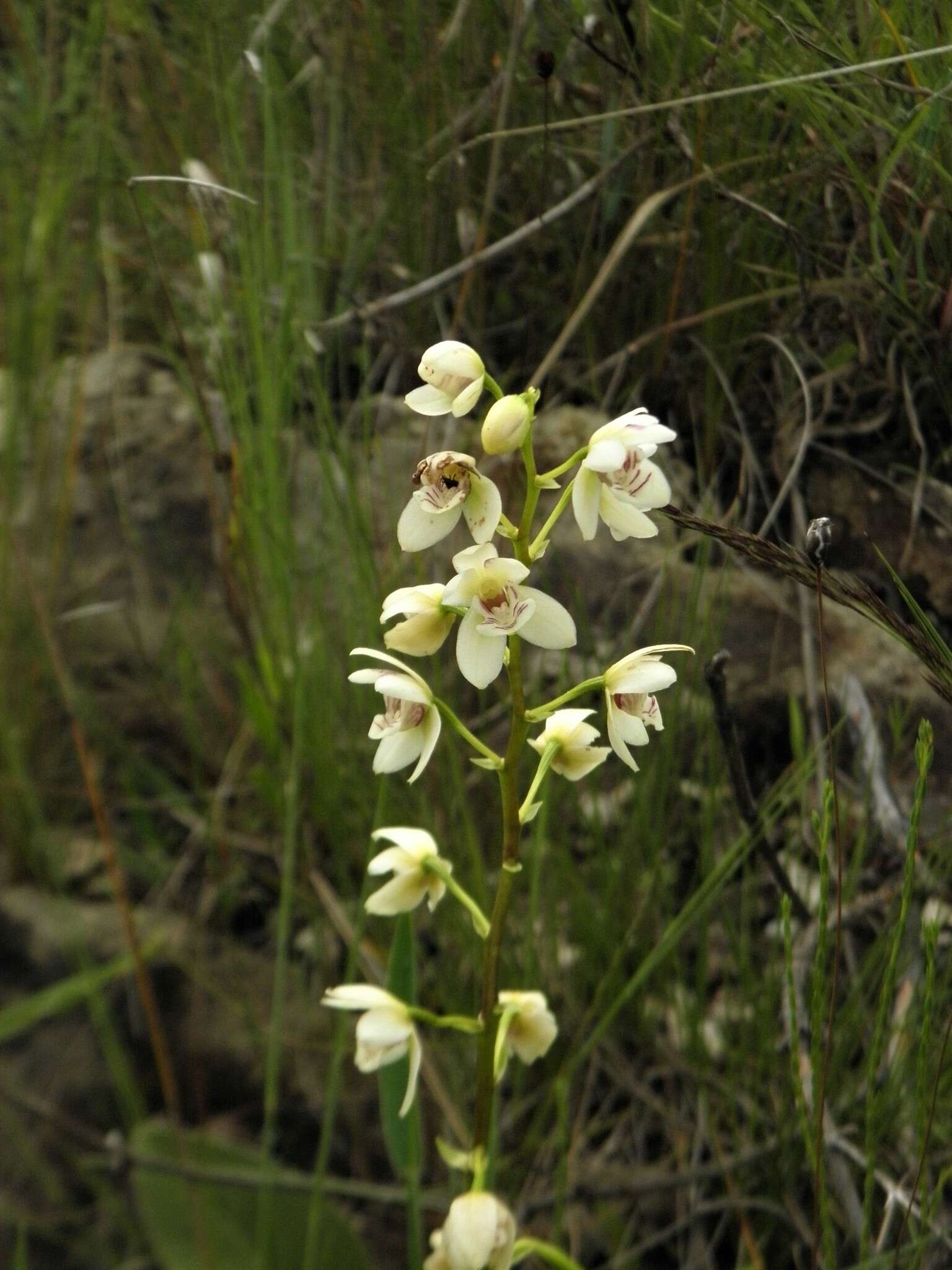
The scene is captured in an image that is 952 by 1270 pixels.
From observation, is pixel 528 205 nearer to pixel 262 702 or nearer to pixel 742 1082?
pixel 262 702

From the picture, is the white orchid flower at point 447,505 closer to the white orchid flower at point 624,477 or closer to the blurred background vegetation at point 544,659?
the white orchid flower at point 624,477

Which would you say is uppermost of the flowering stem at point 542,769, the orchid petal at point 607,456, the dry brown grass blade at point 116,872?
the orchid petal at point 607,456

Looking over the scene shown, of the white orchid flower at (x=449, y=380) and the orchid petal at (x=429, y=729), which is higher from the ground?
the white orchid flower at (x=449, y=380)

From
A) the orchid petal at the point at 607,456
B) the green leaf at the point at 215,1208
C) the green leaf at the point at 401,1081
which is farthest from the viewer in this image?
the green leaf at the point at 215,1208

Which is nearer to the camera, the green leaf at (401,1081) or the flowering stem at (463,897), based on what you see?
the flowering stem at (463,897)

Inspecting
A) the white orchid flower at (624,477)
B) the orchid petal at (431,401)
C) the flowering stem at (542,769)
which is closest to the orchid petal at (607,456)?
the white orchid flower at (624,477)

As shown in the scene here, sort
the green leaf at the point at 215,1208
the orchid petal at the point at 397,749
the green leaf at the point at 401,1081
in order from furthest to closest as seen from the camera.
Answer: the green leaf at the point at 215,1208
the green leaf at the point at 401,1081
the orchid petal at the point at 397,749
